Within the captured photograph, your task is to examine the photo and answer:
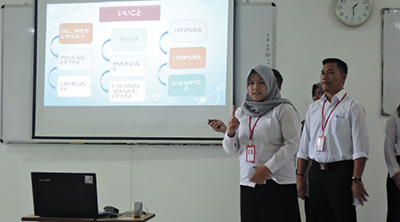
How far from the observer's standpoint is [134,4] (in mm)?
4352

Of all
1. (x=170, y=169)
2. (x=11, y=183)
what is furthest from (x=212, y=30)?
(x=11, y=183)

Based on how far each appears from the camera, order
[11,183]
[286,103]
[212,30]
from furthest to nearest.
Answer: [11,183] < [212,30] < [286,103]

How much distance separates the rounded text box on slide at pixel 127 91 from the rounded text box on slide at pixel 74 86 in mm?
235

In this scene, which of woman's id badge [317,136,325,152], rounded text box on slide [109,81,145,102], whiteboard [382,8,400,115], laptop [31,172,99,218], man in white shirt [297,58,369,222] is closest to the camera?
laptop [31,172,99,218]

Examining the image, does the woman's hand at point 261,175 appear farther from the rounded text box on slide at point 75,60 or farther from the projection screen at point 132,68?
the rounded text box on slide at point 75,60

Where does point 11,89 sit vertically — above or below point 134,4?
below

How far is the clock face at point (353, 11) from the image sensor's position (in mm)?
4043

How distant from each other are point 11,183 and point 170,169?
1.58 metres

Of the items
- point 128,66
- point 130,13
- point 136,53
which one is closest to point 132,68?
point 128,66

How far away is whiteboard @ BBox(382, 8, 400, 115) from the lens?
13.2 feet

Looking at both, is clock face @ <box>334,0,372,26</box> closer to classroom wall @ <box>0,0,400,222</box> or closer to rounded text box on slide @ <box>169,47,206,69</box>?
classroom wall @ <box>0,0,400,222</box>

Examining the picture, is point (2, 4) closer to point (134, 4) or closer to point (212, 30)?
point (134, 4)

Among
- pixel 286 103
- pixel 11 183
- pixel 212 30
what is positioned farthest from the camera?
pixel 11 183

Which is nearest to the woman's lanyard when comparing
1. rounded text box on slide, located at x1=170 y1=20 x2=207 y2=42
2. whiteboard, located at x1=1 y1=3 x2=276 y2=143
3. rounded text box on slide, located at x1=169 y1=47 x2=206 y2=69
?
rounded text box on slide, located at x1=169 y1=47 x2=206 y2=69
